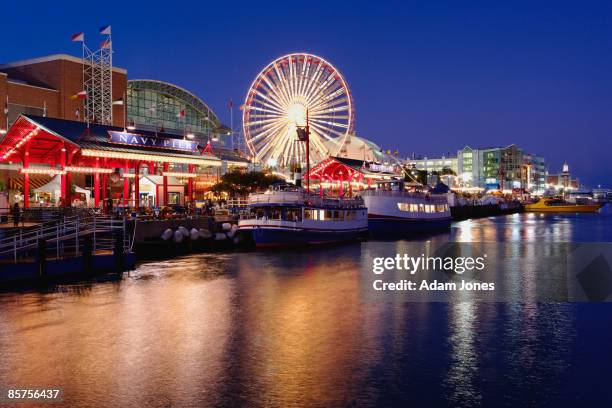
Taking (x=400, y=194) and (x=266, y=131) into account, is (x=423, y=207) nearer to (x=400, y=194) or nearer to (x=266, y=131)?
(x=400, y=194)

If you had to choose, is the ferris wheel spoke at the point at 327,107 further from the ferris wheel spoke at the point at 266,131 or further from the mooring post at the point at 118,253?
the mooring post at the point at 118,253

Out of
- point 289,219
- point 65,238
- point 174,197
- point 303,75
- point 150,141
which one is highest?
point 303,75

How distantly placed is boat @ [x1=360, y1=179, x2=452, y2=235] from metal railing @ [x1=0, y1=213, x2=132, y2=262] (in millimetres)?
33787

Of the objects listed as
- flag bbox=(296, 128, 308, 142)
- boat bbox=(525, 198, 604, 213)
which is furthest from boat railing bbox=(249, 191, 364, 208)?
boat bbox=(525, 198, 604, 213)

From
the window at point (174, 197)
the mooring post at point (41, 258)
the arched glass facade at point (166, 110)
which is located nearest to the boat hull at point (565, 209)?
the arched glass facade at point (166, 110)

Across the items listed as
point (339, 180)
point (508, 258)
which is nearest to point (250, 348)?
point (508, 258)

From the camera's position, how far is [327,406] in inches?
494

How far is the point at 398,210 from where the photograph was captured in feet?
223

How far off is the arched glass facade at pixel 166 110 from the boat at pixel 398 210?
149ft

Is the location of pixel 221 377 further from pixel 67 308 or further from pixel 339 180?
pixel 339 180

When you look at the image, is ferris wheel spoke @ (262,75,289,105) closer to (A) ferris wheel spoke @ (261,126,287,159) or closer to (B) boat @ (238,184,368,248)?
(A) ferris wheel spoke @ (261,126,287,159)

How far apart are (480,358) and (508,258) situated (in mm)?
27492

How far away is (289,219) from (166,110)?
266 feet

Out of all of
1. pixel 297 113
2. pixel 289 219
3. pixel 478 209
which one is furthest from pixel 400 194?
pixel 478 209
